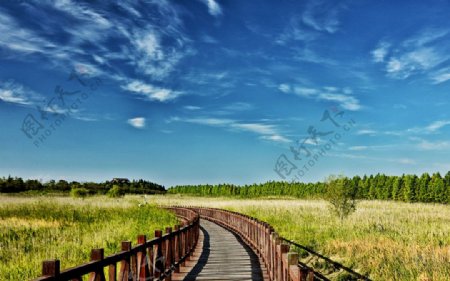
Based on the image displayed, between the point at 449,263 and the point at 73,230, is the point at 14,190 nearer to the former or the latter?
the point at 73,230

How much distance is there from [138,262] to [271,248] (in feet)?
13.1

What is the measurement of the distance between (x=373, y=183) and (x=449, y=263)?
10773 centimetres

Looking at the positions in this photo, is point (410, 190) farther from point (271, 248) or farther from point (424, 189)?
point (271, 248)

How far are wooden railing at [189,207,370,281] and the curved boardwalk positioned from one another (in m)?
0.34

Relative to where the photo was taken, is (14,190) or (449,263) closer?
(449,263)

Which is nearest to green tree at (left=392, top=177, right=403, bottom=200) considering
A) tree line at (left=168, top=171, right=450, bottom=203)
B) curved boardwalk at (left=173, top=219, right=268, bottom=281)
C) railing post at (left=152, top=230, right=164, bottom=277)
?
tree line at (left=168, top=171, right=450, bottom=203)

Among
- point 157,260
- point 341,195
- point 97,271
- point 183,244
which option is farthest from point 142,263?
point 341,195

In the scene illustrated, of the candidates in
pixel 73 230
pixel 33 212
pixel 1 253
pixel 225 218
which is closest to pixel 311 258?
pixel 1 253

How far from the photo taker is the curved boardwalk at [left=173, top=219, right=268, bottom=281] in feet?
38.7

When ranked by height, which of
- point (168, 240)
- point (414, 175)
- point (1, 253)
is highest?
point (414, 175)

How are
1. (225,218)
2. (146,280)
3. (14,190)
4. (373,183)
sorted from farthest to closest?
1. (373,183)
2. (14,190)
3. (225,218)
4. (146,280)

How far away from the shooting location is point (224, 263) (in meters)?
14.1

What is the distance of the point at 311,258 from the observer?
16.8m

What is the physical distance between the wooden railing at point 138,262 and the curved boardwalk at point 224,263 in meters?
0.57
